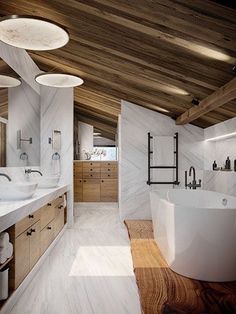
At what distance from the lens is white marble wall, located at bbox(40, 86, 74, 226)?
495cm

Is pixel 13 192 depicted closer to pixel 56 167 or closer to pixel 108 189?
pixel 56 167

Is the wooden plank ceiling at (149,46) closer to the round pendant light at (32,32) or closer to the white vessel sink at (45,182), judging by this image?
the round pendant light at (32,32)

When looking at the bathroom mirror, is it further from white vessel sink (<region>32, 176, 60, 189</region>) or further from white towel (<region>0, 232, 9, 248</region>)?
white towel (<region>0, 232, 9, 248</region>)

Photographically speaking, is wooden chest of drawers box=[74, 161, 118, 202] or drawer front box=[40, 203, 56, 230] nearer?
drawer front box=[40, 203, 56, 230]

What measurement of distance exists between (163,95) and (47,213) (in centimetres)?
234

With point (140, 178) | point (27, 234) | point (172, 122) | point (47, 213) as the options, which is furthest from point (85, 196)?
point (27, 234)

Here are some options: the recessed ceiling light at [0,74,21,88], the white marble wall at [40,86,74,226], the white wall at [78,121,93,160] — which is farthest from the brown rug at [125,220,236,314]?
the white wall at [78,121,93,160]

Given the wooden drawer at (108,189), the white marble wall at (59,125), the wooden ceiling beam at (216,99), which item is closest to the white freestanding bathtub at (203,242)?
the wooden ceiling beam at (216,99)

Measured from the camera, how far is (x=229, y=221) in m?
2.49

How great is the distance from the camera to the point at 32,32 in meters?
2.35

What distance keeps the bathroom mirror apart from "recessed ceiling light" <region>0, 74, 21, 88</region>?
54 millimetres

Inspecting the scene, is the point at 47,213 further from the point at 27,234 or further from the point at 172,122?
the point at 172,122

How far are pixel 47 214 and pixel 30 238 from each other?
72 centimetres

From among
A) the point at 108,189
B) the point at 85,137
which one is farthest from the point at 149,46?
the point at 85,137
